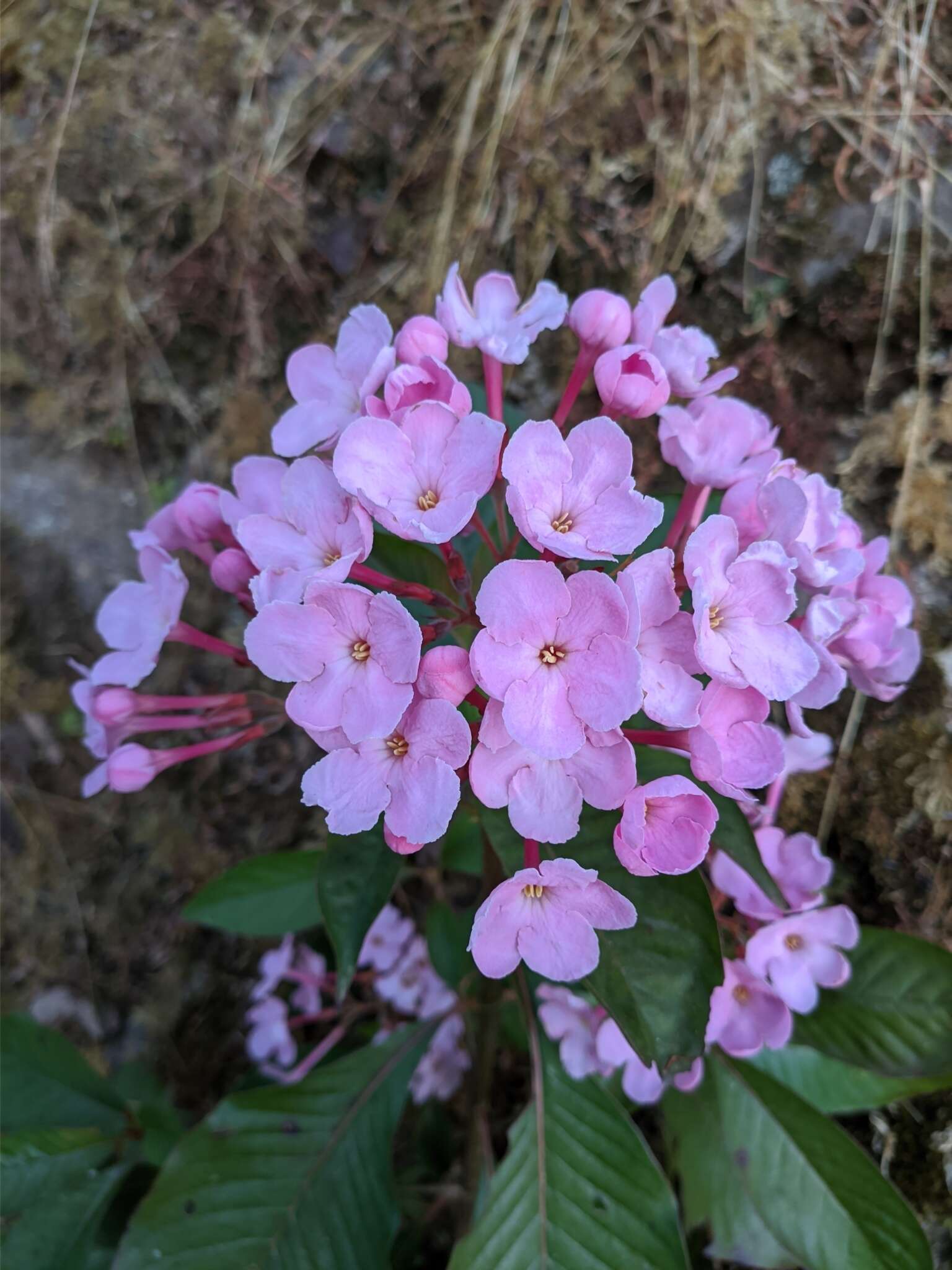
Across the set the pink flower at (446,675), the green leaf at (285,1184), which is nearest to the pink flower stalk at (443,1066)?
the green leaf at (285,1184)

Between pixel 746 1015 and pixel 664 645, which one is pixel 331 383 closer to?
pixel 664 645

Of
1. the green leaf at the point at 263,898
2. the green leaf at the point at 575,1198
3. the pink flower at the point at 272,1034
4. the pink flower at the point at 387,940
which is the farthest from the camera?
the pink flower at the point at 387,940

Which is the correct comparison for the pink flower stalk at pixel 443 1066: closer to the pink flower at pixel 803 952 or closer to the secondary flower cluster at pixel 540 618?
the pink flower at pixel 803 952

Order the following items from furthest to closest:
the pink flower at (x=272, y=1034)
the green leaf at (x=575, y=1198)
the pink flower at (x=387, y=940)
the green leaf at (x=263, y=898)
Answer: the pink flower at (x=387, y=940), the pink flower at (x=272, y=1034), the green leaf at (x=263, y=898), the green leaf at (x=575, y=1198)

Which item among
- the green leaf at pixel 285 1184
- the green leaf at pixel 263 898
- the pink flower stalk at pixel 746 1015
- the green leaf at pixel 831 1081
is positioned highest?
the pink flower stalk at pixel 746 1015

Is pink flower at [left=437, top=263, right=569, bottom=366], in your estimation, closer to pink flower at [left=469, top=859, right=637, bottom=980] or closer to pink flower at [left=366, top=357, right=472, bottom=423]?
pink flower at [left=366, top=357, right=472, bottom=423]

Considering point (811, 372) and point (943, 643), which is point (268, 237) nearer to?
point (811, 372)
